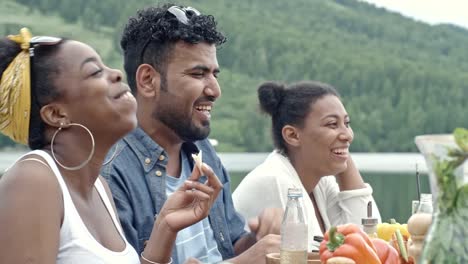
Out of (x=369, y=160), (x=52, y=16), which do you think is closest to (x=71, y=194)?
(x=369, y=160)

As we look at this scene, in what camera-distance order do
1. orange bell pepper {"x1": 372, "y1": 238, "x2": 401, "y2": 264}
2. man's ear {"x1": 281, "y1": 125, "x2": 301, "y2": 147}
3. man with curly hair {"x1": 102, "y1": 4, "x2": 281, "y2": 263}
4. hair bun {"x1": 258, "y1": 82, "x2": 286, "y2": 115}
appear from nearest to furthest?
orange bell pepper {"x1": 372, "y1": 238, "x2": 401, "y2": 264}
man with curly hair {"x1": 102, "y1": 4, "x2": 281, "y2": 263}
man's ear {"x1": 281, "y1": 125, "x2": 301, "y2": 147}
hair bun {"x1": 258, "y1": 82, "x2": 286, "y2": 115}

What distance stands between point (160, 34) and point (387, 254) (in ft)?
5.01

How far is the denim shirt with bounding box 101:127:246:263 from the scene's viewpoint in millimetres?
3568

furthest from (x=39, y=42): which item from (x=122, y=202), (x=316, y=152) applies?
(x=316, y=152)

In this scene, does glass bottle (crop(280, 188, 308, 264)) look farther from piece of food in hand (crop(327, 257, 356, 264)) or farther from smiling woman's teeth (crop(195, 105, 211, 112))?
smiling woman's teeth (crop(195, 105, 211, 112))

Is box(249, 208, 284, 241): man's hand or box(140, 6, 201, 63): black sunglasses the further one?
box(140, 6, 201, 63): black sunglasses

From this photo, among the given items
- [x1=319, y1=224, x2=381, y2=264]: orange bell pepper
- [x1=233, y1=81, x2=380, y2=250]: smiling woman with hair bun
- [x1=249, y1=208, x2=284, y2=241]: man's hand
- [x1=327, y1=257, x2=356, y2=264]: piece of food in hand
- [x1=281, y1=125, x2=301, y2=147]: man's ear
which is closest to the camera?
[x1=327, y1=257, x2=356, y2=264]: piece of food in hand

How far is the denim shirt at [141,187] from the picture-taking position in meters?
3.57

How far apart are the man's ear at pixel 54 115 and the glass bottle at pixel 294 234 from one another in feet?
2.29

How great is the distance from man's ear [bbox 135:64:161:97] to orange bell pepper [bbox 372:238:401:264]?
1.41 meters

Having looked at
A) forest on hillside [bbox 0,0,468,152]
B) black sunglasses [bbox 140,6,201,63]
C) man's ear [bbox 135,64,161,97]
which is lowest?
forest on hillside [bbox 0,0,468,152]

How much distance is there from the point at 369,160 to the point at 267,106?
4817cm

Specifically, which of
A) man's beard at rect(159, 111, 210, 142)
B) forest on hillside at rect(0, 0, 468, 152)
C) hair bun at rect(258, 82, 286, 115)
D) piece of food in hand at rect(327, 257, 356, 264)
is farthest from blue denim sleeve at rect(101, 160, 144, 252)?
forest on hillside at rect(0, 0, 468, 152)

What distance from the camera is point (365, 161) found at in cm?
5359
